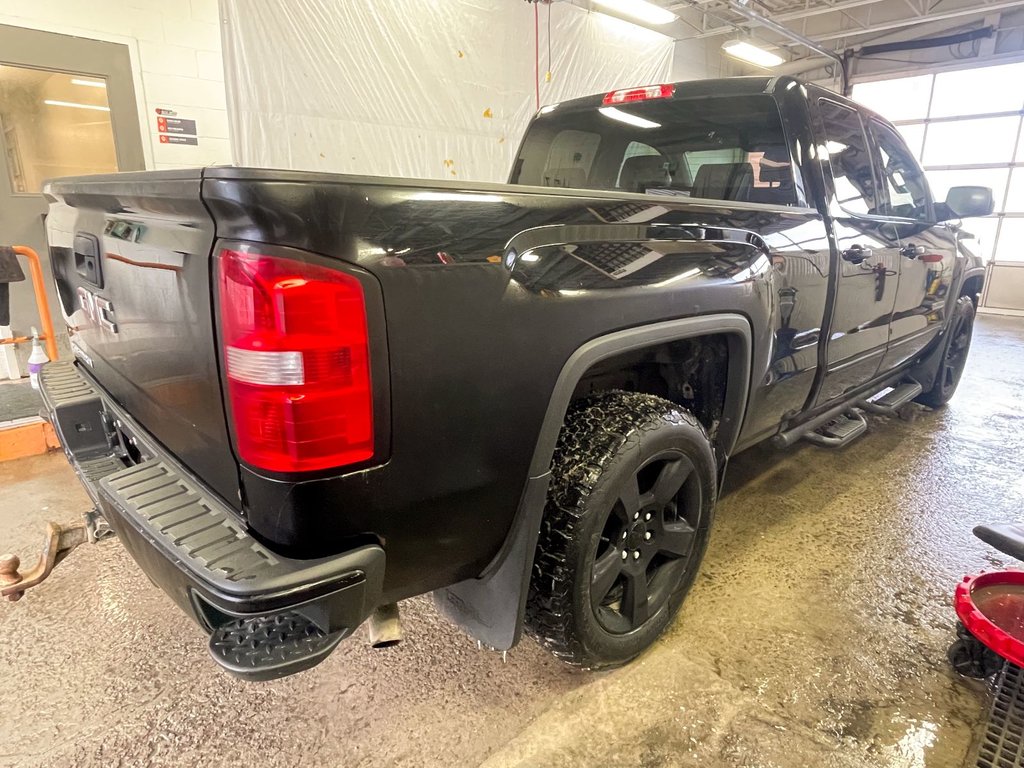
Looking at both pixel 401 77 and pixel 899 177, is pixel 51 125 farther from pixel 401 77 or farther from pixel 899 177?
pixel 899 177

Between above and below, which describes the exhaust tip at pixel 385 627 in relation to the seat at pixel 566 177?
below

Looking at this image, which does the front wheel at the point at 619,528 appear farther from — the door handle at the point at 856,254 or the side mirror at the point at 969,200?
the side mirror at the point at 969,200

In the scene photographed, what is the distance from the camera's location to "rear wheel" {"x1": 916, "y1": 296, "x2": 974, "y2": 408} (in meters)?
4.16

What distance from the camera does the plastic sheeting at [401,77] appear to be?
15.8 feet

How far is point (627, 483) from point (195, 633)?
1.47 m

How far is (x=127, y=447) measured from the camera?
168 cm

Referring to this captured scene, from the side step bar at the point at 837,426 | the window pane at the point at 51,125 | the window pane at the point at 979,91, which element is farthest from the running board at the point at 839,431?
the window pane at the point at 979,91

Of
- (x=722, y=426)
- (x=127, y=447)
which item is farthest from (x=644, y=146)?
(x=127, y=447)

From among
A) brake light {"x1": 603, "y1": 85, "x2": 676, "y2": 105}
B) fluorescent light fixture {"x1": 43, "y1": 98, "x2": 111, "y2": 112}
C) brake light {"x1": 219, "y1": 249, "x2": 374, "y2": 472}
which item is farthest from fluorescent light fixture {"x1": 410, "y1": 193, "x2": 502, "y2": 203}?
fluorescent light fixture {"x1": 43, "y1": 98, "x2": 111, "y2": 112}

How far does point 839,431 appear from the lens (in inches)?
115

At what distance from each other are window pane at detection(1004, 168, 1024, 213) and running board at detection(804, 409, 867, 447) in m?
10.3

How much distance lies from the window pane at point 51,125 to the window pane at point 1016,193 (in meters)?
13.0

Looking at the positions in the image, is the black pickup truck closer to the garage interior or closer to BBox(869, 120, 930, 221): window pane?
the garage interior

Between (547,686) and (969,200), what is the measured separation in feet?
10.7
